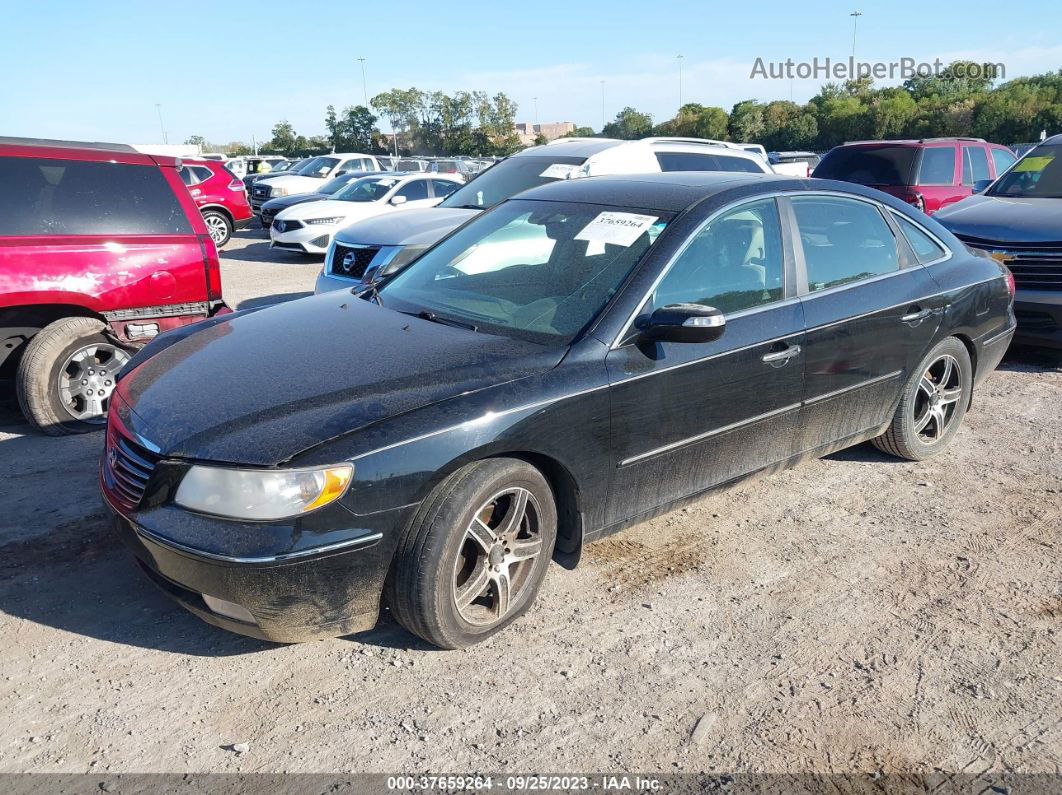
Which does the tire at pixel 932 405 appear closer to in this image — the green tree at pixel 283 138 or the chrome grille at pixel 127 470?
the chrome grille at pixel 127 470

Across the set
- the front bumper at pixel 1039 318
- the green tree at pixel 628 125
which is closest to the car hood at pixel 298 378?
the front bumper at pixel 1039 318

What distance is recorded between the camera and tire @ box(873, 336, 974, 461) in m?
4.77

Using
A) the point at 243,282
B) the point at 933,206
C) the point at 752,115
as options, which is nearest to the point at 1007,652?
the point at 933,206

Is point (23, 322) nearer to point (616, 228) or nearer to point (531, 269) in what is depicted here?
point (531, 269)

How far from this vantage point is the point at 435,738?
8.86 ft

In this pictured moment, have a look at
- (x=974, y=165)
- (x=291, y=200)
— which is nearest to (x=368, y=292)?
(x=974, y=165)

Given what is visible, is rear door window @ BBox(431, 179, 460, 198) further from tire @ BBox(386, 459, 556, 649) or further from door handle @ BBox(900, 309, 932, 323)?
tire @ BBox(386, 459, 556, 649)

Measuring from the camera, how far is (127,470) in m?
3.06

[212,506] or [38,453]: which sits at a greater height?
[212,506]

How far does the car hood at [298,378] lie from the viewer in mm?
2820

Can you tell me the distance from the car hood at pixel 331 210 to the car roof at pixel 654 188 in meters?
10.1

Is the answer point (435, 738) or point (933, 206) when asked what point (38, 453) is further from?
point (933, 206)

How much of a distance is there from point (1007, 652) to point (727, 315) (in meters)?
1.70

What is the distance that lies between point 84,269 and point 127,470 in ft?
8.82
